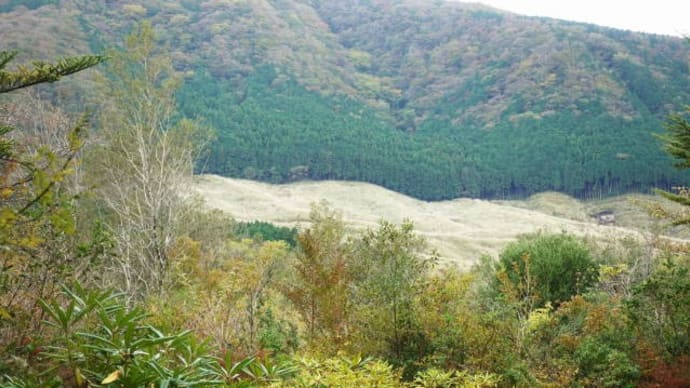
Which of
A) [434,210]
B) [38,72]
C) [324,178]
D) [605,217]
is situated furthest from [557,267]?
[324,178]

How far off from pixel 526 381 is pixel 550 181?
10538 centimetres

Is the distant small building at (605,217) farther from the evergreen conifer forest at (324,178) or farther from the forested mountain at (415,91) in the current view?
the forested mountain at (415,91)

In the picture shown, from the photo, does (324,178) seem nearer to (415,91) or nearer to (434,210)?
(434,210)

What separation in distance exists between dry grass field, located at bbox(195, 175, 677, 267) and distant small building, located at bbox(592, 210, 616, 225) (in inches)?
40.9

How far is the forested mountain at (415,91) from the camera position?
10656 centimetres

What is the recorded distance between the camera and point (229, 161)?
105 m

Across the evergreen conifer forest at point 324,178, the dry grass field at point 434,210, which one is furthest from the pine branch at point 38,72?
the dry grass field at point 434,210

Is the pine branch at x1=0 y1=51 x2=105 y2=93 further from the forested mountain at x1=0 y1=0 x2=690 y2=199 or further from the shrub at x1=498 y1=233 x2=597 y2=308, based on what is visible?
the forested mountain at x1=0 y1=0 x2=690 y2=199

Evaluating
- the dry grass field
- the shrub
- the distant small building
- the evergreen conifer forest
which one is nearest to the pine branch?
the evergreen conifer forest

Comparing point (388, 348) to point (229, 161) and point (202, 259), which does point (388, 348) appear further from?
point (229, 161)

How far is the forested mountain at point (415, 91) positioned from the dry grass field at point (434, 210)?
235 inches

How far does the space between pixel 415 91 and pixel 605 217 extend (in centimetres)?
7339

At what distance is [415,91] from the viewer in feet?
496

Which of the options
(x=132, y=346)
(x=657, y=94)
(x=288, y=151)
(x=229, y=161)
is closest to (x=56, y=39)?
(x=229, y=161)
